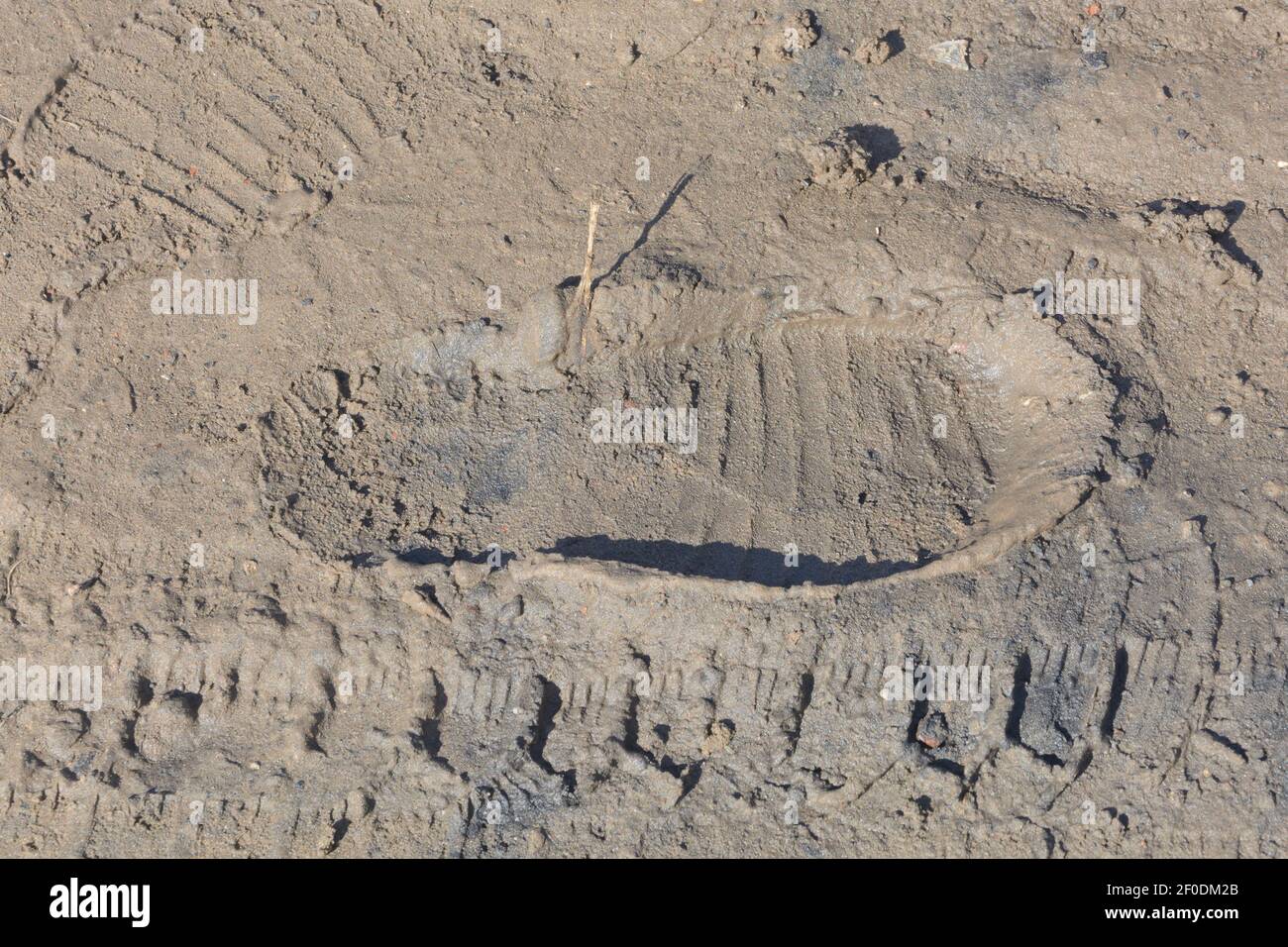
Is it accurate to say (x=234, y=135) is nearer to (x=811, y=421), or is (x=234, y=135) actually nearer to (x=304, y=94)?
(x=304, y=94)

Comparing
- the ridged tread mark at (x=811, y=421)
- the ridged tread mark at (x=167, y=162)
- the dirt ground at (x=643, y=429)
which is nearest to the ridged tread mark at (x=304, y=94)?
the dirt ground at (x=643, y=429)

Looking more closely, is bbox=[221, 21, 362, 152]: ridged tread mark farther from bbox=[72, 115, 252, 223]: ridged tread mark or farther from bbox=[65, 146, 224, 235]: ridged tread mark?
bbox=[65, 146, 224, 235]: ridged tread mark

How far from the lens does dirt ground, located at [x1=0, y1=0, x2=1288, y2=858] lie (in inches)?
225

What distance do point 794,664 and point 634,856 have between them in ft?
4.25

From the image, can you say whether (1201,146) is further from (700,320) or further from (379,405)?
(379,405)

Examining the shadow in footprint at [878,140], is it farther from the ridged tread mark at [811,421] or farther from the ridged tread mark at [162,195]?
the ridged tread mark at [162,195]

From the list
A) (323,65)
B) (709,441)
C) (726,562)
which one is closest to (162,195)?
(323,65)

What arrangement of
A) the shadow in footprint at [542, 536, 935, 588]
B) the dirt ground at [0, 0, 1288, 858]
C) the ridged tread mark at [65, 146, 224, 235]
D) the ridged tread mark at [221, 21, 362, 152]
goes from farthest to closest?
1. the ridged tread mark at [221, 21, 362, 152]
2. the ridged tread mark at [65, 146, 224, 235]
3. the shadow in footprint at [542, 536, 935, 588]
4. the dirt ground at [0, 0, 1288, 858]

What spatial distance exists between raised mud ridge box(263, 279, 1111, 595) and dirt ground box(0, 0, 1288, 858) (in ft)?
0.10

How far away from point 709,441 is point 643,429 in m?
0.41

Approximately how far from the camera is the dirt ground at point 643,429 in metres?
5.71

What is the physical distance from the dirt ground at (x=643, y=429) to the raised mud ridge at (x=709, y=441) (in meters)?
0.03

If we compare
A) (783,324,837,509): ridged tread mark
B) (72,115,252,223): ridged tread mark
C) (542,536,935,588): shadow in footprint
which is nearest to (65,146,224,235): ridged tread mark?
(72,115,252,223): ridged tread mark

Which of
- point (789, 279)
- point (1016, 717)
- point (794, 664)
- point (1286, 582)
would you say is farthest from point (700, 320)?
point (1286, 582)
